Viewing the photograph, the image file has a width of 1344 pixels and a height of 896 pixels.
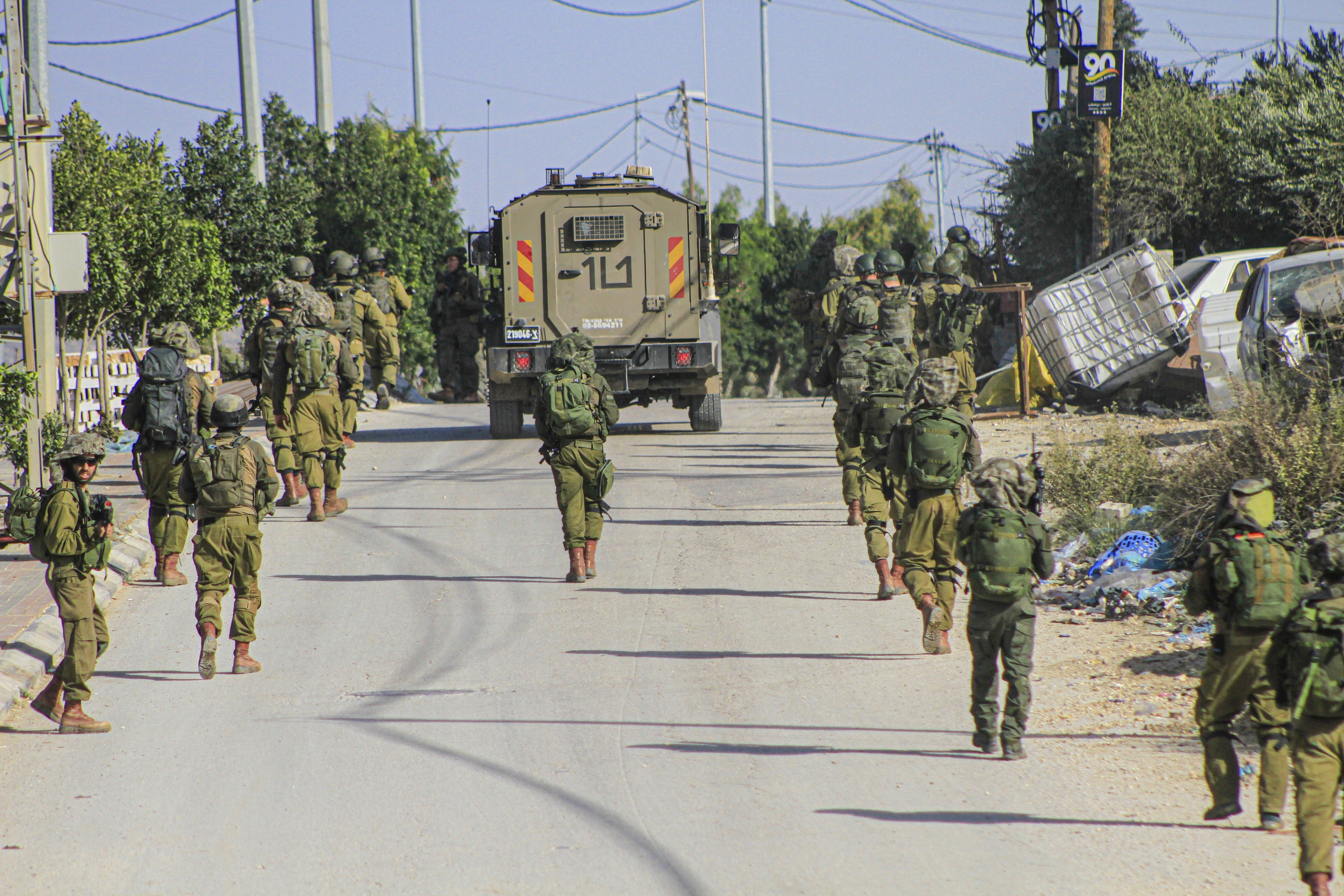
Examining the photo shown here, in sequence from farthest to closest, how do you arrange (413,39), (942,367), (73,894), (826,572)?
1. (413,39)
2. (826,572)
3. (942,367)
4. (73,894)

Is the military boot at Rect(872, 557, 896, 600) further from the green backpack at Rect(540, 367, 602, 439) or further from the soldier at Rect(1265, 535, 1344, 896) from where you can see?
the soldier at Rect(1265, 535, 1344, 896)

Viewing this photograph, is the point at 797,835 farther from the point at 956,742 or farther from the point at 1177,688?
the point at 1177,688

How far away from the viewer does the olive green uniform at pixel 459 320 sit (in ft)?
70.8

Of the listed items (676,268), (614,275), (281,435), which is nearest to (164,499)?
(281,435)

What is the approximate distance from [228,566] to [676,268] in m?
10.0

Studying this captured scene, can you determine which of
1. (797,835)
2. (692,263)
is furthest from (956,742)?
(692,263)

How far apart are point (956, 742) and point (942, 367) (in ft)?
6.69

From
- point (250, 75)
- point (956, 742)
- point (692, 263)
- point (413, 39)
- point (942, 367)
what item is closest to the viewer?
point (956, 742)

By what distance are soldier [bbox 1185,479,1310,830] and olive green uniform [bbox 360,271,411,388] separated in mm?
11712

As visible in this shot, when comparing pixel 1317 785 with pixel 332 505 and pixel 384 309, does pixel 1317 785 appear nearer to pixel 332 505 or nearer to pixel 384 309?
pixel 332 505

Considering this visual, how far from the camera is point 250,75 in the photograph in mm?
19453

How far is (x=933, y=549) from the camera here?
281 inches

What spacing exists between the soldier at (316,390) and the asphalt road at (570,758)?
1293 millimetres

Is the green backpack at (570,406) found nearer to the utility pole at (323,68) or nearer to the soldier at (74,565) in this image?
the soldier at (74,565)
